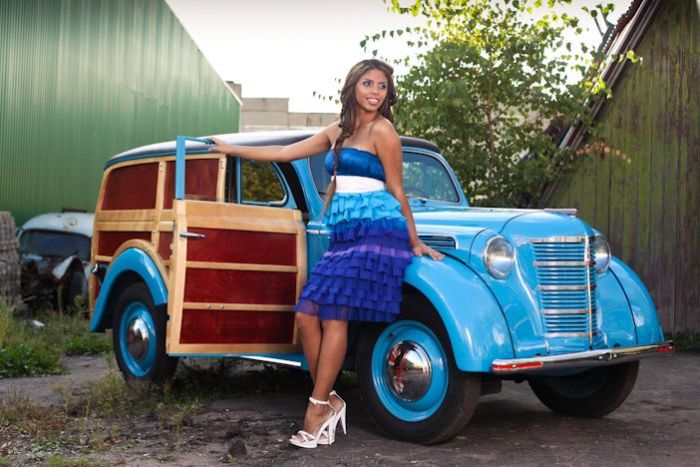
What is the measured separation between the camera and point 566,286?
5469mm

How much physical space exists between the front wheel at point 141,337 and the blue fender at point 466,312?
2.24m

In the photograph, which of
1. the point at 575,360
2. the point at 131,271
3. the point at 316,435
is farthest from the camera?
the point at 131,271

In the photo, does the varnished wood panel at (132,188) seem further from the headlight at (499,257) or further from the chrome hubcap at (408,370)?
A: the headlight at (499,257)

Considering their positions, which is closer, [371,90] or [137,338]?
[371,90]

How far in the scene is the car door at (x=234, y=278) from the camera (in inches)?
230

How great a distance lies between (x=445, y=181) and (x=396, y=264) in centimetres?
182

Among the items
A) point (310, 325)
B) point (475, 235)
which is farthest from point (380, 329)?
point (475, 235)

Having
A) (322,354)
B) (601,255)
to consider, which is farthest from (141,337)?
(601,255)

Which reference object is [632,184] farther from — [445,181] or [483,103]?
[445,181]

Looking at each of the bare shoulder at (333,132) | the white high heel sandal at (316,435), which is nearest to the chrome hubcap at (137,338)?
the white high heel sandal at (316,435)

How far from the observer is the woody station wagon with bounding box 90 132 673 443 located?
207 inches

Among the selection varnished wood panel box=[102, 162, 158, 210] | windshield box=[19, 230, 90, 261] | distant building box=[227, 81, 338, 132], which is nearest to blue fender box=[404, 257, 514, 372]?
varnished wood panel box=[102, 162, 158, 210]

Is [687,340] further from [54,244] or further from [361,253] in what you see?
[54,244]

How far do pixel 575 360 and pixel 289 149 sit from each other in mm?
2150
